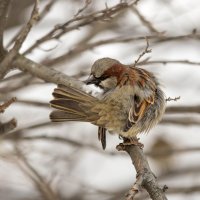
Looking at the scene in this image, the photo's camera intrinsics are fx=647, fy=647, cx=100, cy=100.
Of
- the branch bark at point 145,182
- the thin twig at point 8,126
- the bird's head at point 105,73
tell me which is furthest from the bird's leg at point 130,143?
the thin twig at point 8,126

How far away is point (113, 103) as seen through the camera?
4.57m

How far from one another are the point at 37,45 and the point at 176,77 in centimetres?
345

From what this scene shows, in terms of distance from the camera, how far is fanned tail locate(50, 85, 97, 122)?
4406 millimetres

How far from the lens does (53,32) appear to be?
4.69 metres

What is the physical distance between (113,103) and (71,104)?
31 cm

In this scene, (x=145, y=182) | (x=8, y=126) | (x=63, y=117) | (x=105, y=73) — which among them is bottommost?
(x=145, y=182)

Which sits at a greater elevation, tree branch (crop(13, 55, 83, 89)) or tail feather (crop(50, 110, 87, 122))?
tree branch (crop(13, 55, 83, 89))

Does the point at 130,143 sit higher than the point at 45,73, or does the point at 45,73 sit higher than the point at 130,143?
the point at 45,73

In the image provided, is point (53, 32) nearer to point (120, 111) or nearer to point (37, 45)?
point (37, 45)

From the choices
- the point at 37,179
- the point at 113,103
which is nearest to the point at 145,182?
the point at 113,103

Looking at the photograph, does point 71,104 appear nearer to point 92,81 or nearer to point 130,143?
point 92,81

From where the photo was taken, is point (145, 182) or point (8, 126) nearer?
point (145, 182)

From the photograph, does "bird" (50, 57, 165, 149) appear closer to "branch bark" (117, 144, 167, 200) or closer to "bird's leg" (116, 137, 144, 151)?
"bird's leg" (116, 137, 144, 151)

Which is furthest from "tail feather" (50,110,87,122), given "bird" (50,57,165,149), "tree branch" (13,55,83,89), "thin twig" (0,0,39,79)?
"thin twig" (0,0,39,79)
